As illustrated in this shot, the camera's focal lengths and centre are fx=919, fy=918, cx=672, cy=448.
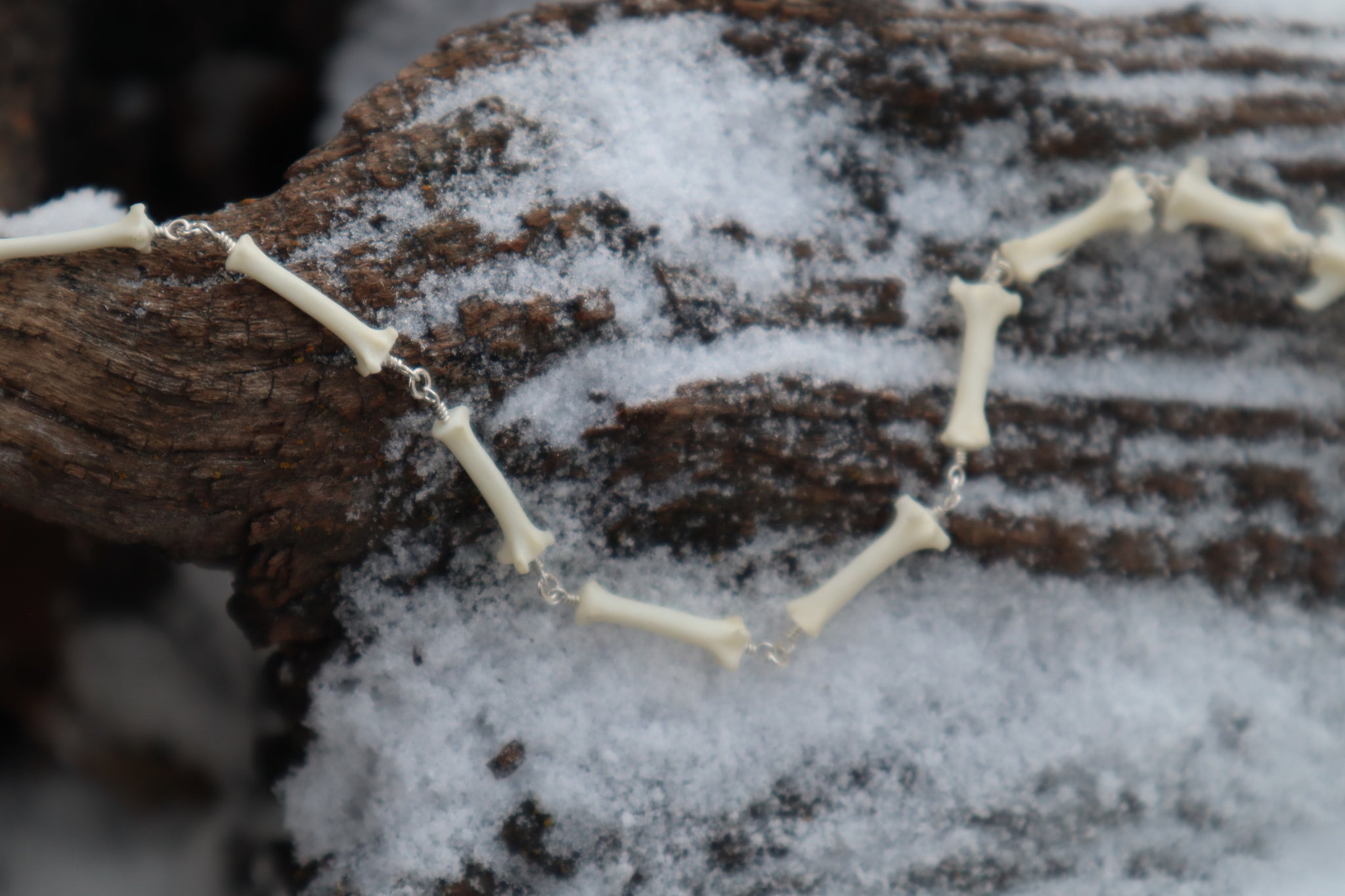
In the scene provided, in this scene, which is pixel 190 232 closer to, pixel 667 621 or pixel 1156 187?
pixel 667 621

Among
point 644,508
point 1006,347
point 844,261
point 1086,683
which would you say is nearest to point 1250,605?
point 1086,683

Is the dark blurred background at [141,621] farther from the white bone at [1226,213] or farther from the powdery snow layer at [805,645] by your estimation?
the white bone at [1226,213]

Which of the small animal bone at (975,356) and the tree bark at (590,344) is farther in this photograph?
the small animal bone at (975,356)

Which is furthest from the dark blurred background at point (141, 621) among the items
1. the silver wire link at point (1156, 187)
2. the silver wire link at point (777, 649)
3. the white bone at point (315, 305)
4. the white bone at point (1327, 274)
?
the white bone at point (1327, 274)

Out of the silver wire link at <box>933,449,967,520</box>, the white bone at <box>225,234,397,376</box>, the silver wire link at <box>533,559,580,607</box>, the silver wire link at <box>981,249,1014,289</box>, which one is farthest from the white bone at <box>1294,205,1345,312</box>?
the white bone at <box>225,234,397,376</box>

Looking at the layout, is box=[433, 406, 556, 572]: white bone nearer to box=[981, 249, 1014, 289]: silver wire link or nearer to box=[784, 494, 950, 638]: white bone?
box=[784, 494, 950, 638]: white bone

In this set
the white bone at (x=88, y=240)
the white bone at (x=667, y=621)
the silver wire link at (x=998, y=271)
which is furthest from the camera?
the silver wire link at (x=998, y=271)
